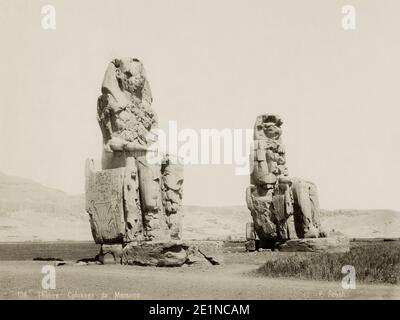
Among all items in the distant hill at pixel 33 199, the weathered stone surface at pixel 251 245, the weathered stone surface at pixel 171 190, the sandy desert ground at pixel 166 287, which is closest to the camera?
the sandy desert ground at pixel 166 287

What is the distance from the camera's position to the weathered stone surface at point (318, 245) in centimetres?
1345

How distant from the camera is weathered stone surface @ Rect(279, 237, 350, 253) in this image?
1345 centimetres

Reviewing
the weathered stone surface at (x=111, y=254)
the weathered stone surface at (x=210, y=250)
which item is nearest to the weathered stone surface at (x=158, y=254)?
the weathered stone surface at (x=111, y=254)

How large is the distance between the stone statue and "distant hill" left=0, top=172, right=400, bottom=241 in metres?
29.1

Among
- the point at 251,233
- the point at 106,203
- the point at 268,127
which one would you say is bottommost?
the point at 251,233

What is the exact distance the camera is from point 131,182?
34.9 ft

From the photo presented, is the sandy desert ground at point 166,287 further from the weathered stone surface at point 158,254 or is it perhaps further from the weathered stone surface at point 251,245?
the weathered stone surface at point 251,245

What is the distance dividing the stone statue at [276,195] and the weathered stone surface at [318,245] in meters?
0.42

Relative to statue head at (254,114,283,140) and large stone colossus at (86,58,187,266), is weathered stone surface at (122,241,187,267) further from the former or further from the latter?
statue head at (254,114,283,140)

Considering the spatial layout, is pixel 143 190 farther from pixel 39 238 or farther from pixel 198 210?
pixel 198 210

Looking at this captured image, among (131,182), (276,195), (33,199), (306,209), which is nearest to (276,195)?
(276,195)

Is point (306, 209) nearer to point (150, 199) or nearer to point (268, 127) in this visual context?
point (268, 127)

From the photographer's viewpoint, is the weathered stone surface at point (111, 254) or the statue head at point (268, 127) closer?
the weathered stone surface at point (111, 254)

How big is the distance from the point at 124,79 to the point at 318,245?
5.40 metres
